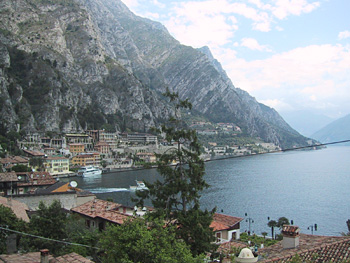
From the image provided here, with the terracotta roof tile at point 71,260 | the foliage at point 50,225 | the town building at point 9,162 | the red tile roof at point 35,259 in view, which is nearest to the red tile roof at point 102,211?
the foliage at point 50,225

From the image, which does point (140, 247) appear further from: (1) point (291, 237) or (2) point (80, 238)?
(2) point (80, 238)

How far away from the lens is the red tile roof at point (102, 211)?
22572 mm

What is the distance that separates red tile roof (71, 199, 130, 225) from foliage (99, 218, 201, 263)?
1139 centimetres

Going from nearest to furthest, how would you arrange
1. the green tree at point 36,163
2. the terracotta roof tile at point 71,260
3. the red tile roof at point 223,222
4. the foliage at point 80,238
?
the terracotta roof tile at point 71,260 < the foliage at point 80,238 < the red tile roof at point 223,222 < the green tree at point 36,163

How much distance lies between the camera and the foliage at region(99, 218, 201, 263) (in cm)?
980

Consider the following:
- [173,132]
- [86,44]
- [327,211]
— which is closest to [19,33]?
[86,44]

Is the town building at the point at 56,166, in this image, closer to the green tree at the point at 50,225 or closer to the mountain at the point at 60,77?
the mountain at the point at 60,77

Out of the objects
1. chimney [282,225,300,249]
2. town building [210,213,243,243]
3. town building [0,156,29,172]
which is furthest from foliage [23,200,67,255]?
town building [0,156,29,172]

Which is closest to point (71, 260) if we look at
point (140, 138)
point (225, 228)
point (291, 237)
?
point (291, 237)

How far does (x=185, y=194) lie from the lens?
14562 millimetres

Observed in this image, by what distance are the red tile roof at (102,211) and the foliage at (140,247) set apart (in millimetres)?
11385

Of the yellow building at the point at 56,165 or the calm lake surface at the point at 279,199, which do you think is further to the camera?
the yellow building at the point at 56,165

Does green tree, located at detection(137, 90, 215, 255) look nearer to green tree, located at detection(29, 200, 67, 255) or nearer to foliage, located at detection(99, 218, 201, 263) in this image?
foliage, located at detection(99, 218, 201, 263)

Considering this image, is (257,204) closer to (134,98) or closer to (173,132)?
(173,132)
